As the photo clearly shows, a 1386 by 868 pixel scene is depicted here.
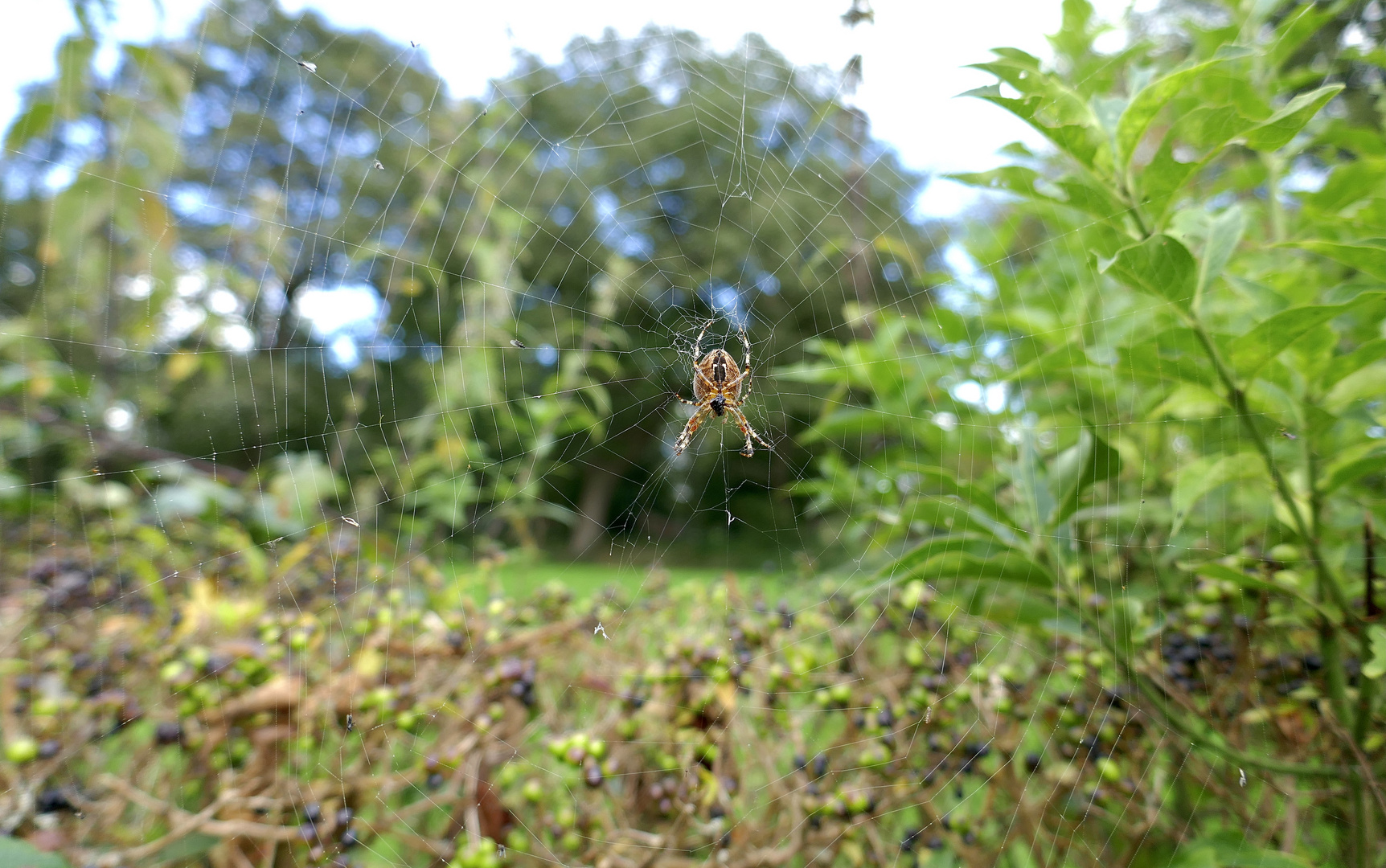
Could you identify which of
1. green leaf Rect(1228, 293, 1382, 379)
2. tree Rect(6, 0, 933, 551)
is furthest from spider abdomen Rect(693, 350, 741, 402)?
green leaf Rect(1228, 293, 1382, 379)

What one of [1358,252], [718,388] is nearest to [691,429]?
[718,388]

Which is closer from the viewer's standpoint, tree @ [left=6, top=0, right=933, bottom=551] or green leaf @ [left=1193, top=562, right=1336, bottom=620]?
green leaf @ [left=1193, top=562, right=1336, bottom=620]

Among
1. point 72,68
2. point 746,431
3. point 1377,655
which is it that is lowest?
point 1377,655

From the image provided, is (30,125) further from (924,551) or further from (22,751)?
(924,551)

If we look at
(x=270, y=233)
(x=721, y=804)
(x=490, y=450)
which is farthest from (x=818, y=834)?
(x=490, y=450)

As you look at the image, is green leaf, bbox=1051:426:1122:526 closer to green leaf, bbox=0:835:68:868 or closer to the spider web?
the spider web

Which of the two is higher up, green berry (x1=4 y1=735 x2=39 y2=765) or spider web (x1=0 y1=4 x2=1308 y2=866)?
spider web (x1=0 y1=4 x2=1308 y2=866)

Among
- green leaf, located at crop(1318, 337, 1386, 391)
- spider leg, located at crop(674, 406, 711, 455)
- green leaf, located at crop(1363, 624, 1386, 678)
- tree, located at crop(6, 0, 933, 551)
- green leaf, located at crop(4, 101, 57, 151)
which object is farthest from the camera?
spider leg, located at crop(674, 406, 711, 455)

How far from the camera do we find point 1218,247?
1119 mm

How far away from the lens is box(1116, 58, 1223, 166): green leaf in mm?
1026

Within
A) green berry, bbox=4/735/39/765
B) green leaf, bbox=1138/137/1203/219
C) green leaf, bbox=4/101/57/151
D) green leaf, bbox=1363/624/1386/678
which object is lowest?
green berry, bbox=4/735/39/765

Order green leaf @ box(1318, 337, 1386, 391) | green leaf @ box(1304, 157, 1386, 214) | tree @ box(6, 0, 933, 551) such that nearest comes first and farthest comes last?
green leaf @ box(1318, 337, 1386, 391), green leaf @ box(1304, 157, 1386, 214), tree @ box(6, 0, 933, 551)

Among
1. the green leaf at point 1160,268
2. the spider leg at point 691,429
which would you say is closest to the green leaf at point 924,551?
the green leaf at point 1160,268

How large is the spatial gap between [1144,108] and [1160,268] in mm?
286
